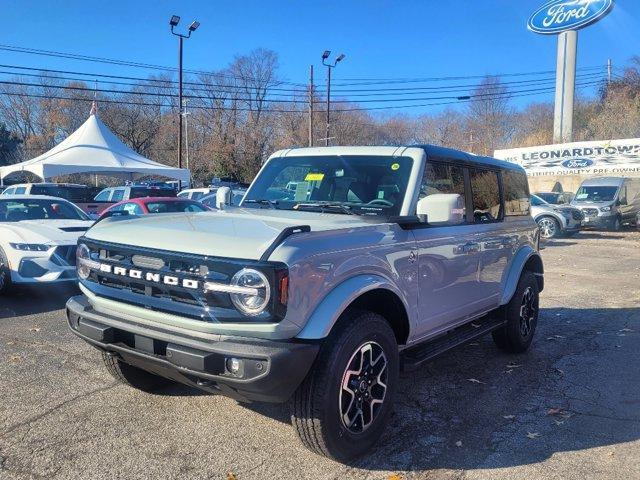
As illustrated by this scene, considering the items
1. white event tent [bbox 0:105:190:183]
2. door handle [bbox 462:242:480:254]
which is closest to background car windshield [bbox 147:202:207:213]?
door handle [bbox 462:242:480:254]

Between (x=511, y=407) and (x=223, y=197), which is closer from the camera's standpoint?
(x=511, y=407)

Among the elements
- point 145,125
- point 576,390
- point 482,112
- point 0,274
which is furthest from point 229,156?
point 576,390

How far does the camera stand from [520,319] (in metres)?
5.53

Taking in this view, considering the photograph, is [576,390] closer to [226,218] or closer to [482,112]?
[226,218]

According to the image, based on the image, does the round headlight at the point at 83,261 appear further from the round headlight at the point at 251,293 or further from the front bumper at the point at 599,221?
the front bumper at the point at 599,221

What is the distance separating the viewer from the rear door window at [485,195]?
491 cm

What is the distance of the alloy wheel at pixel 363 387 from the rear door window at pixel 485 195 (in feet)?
6.20

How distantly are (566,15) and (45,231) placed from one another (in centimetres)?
4078

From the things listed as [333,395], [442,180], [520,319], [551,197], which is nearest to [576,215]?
[551,197]

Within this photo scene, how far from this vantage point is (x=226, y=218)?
3.71 meters

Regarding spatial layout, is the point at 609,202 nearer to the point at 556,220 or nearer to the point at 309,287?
the point at 556,220

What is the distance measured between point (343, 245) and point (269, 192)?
5.56 ft

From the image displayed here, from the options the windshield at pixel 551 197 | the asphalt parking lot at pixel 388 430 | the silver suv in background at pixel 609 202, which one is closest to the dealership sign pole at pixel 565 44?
the silver suv in background at pixel 609 202

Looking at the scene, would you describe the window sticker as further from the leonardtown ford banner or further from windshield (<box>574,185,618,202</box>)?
the leonardtown ford banner
